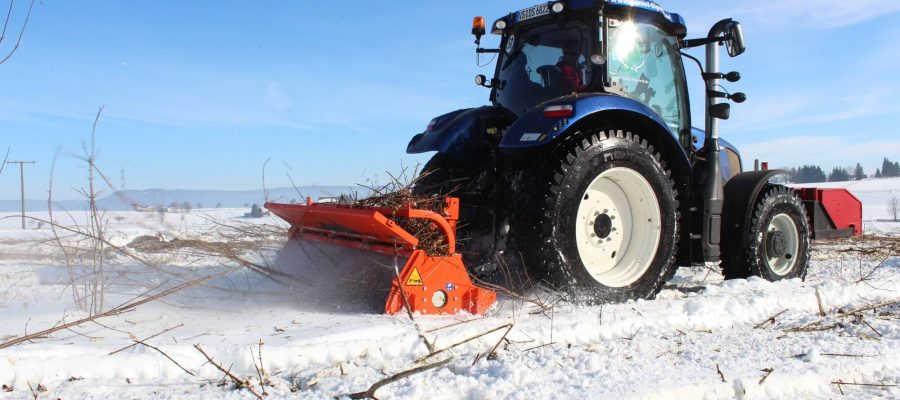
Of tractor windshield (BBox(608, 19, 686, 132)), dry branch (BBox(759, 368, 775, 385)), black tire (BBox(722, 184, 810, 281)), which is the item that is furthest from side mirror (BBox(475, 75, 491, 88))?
dry branch (BBox(759, 368, 775, 385))

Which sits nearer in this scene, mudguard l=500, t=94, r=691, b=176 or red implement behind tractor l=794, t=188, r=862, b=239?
mudguard l=500, t=94, r=691, b=176

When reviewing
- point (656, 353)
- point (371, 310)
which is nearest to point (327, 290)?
point (371, 310)

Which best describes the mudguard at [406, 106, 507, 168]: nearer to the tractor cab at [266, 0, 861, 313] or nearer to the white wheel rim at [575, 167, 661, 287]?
the tractor cab at [266, 0, 861, 313]

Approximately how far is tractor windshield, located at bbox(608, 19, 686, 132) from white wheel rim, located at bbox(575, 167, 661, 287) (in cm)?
64

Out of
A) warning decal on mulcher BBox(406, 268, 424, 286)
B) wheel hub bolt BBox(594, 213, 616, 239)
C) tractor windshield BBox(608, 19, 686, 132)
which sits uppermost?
tractor windshield BBox(608, 19, 686, 132)

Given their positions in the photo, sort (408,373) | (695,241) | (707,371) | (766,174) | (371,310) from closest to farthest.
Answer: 1. (408,373)
2. (707,371)
3. (371,310)
4. (695,241)
5. (766,174)

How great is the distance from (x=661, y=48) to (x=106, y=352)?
3809 mm

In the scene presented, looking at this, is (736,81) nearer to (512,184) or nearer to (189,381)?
(512,184)

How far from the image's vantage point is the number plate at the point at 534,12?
13.8 feet

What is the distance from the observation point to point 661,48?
174 inches

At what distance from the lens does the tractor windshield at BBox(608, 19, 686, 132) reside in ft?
13.4

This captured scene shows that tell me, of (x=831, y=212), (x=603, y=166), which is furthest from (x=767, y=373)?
(x=831, y=212)

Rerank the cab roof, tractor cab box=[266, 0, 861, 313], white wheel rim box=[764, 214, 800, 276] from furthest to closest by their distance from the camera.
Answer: white wheel rim box=[764, 214, 800, 276]
the cab roof
tractor cab box=[266, 0, 861, 313]

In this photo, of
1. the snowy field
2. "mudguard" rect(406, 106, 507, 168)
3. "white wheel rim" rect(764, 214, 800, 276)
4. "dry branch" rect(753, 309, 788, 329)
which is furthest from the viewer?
"white wheel rim" rect(764, 214, 800, 276)
